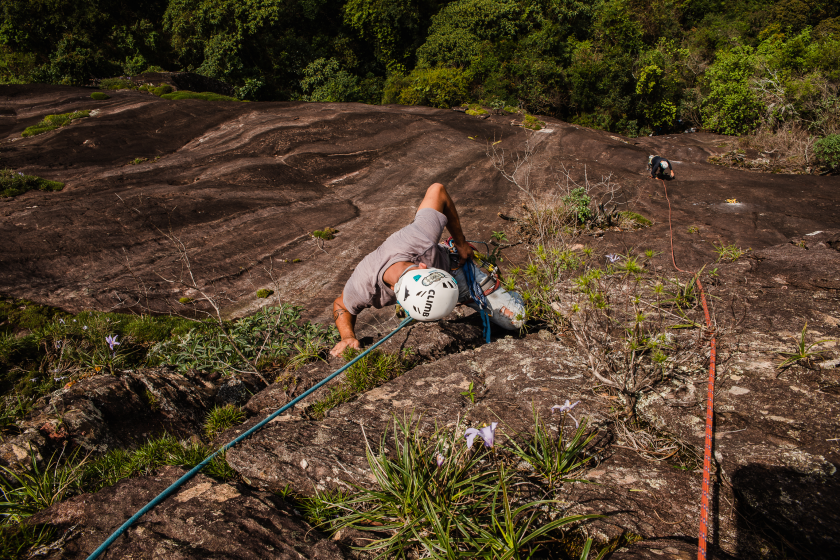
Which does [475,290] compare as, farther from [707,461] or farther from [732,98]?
[732,98]

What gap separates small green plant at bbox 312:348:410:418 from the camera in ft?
9.87

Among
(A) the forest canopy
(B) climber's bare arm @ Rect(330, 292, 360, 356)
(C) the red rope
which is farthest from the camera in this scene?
(A) the forest canopy

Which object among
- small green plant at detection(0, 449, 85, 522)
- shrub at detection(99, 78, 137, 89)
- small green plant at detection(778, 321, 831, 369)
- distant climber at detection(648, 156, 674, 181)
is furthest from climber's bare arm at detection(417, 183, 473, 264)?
shrub at detection(99, 78, 137, 89)

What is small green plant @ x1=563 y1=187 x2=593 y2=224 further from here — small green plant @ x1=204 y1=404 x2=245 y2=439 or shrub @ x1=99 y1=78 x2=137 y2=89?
shrub @ x1=99 y1=78 x2=137 y2=89

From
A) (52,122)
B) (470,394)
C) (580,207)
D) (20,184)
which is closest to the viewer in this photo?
(470,394)

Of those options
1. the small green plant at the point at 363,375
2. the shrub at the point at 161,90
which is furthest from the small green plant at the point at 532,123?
the shrub at the point at 161,90

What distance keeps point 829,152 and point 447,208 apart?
12.2 metres

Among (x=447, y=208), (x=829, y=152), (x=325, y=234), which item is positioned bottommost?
(x=325, y=234)

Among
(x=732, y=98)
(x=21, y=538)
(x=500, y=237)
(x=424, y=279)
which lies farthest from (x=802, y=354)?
(x=732, y=98)

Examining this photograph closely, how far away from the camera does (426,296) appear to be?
302 centimetres

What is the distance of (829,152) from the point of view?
1049 centimetres

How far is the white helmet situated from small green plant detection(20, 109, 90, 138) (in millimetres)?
18632

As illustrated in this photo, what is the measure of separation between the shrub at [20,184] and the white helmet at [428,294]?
13547 millimetres

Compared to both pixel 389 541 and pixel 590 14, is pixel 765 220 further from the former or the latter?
pixel 590 14
